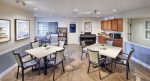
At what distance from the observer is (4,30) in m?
4.86

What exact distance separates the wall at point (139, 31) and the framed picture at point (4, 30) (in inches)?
259

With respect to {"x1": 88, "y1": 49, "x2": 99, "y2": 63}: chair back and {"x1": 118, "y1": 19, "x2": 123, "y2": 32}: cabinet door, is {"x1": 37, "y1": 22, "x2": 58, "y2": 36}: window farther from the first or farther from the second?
{"x1": 88, "y1": 49, "x2": 99, "y2": 63}: chair back

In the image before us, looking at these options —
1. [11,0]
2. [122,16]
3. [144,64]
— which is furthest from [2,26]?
[122,16]

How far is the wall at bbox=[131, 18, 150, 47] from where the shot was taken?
8.03 m

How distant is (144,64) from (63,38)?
782 centimetres

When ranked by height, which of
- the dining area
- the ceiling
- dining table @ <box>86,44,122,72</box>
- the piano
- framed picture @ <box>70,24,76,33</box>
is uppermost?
the ceiling

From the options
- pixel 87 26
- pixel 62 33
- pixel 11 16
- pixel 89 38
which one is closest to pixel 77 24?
pixel 87 26

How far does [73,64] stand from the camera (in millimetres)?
5902

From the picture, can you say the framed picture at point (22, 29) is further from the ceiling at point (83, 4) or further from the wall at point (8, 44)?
the ceiling at point (83, 4)

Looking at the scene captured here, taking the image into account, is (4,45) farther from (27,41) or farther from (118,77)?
(118,77)

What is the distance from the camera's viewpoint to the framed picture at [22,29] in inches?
232

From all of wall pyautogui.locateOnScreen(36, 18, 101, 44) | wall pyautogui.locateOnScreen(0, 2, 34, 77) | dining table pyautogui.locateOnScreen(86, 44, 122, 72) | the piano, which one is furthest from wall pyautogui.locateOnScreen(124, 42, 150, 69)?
wall pyautogui.locateOnScreen(36, 18, 101, 44)

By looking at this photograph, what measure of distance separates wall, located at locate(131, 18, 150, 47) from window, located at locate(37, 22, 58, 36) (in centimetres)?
641

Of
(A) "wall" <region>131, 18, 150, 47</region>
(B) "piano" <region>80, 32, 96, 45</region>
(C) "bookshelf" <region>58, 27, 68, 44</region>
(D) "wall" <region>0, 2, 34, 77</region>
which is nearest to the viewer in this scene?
(D) "wall" <region>0, 2, 34, 77</region>
